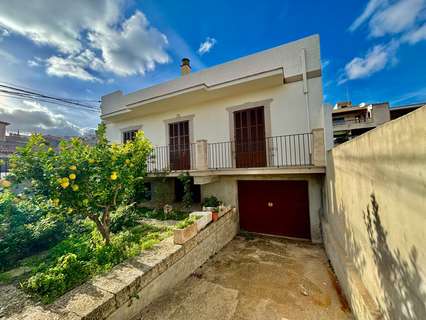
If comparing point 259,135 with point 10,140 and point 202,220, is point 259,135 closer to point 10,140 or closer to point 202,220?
point 202,220

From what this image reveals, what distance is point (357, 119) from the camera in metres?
26.8

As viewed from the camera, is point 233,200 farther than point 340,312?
Yes

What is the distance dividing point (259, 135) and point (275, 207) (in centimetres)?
289

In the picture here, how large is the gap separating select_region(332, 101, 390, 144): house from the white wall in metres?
13.7

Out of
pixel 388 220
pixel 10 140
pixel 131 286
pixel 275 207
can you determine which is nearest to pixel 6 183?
pixel 131 286

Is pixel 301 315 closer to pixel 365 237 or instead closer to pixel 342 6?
pixel 365 237

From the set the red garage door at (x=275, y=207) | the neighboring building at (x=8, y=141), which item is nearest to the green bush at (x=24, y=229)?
the neighboring building at (x=8, y=141)

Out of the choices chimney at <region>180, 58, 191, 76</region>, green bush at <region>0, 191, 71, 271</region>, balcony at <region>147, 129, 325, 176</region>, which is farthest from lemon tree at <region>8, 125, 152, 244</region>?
chimney at <region>180, 58, 191, 76</region>

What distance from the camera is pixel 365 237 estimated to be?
2514 millimetres

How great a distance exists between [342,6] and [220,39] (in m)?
4.40

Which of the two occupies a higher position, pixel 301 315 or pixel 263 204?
pixel 263 204

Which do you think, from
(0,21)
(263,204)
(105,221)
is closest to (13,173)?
(105,221)

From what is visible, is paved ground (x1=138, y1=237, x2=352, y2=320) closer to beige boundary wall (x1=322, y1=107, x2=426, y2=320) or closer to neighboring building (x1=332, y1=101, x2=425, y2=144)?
beige boundary wall (x1=322, y1=107, x2=426, y2=320)

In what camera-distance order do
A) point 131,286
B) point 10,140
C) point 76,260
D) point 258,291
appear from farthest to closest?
point 10,140
point 258,291
point 76,260
point 131,286
